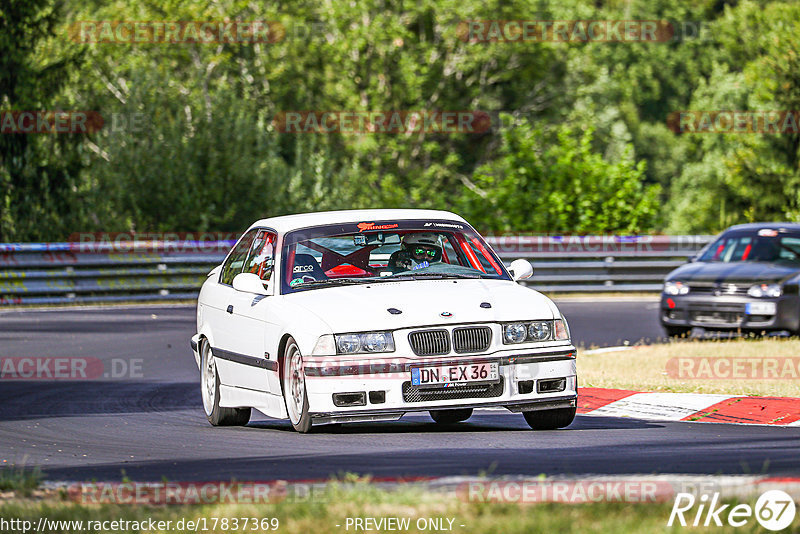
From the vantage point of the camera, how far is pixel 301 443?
927cm

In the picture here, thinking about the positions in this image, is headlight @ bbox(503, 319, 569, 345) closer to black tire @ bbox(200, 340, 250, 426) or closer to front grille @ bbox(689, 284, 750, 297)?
black tire @ bbox(200, 340, 250, 426)

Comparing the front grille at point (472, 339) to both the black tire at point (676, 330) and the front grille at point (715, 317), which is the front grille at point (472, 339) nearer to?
the front grille at point (715, 317)

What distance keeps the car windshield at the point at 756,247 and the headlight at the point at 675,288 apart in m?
0.99

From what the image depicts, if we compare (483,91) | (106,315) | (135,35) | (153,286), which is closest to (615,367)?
(106,315)

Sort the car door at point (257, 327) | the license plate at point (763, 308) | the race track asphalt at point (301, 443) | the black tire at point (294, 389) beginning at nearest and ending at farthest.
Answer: the race track asphalt at point (301, 443)
the black tire at point (294, 389)
the car door at point (257, 327)
the license plate at point (763, 308)

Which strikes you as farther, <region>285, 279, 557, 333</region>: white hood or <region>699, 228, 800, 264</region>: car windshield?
<region>699, 228, 800, 264</region>: car windshield

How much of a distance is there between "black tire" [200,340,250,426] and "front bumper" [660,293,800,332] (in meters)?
8.71

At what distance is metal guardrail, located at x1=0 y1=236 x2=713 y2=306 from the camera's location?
2570 centimetres

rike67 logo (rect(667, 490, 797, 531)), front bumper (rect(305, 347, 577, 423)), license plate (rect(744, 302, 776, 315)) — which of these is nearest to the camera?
rike67 logo (rect(667, 490, 797, 531))

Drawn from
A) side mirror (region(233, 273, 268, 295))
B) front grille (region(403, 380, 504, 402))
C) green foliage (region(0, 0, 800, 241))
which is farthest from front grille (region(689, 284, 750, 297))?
green foliage (region(0, 0, 800, 241))

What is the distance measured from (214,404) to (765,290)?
9.31 meters

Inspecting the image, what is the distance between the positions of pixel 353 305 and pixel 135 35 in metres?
42.3

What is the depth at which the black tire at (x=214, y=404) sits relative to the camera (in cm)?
1116

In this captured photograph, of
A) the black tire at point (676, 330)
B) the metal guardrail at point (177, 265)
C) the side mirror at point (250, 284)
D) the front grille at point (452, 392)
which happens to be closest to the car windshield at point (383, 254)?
the side mirror at point (250, 284)
